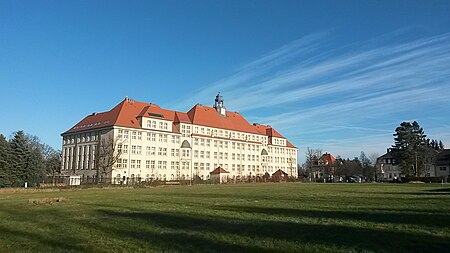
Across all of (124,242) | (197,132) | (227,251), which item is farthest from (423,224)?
(197,132)

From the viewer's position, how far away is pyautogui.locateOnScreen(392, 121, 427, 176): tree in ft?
327

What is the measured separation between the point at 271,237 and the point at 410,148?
9964 cm

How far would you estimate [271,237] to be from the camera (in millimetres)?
10594

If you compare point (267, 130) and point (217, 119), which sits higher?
point (217, 119)

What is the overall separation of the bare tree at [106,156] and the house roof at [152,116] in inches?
189

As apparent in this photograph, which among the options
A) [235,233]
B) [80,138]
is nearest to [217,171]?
[80,138]

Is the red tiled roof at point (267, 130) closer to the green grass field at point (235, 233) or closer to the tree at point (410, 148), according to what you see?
the tree at point (410, 148)

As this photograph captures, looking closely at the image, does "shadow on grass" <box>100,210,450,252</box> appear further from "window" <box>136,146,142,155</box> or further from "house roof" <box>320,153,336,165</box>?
"house roof" <box>320,153,336,165</box>

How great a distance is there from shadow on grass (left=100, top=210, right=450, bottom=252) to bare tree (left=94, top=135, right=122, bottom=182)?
69.7 m

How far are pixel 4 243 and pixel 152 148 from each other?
275 feet

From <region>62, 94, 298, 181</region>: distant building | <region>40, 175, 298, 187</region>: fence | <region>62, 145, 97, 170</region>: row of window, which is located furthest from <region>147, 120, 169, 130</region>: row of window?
<region>40, 175, 298, 187</region>: fence

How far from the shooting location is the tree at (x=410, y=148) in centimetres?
9975

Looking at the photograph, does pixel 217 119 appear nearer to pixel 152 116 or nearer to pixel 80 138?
pixel 152 116

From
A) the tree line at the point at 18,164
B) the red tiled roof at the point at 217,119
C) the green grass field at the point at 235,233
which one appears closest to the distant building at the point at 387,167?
the red tiled roof at the point at 217,119
